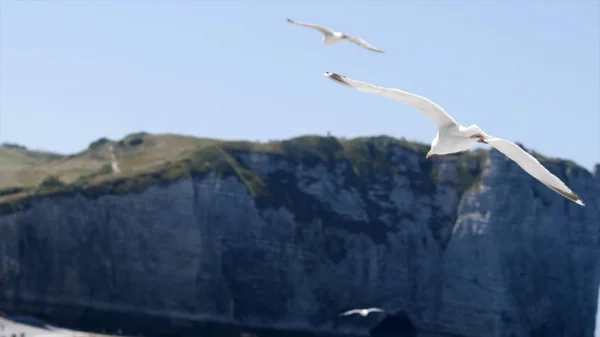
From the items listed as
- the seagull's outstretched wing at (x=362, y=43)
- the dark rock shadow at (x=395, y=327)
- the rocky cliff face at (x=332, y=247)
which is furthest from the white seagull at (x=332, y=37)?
the dark rock shadow at (x=395, y=327)

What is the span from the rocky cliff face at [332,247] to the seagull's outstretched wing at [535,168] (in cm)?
7294

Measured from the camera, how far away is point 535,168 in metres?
18.4

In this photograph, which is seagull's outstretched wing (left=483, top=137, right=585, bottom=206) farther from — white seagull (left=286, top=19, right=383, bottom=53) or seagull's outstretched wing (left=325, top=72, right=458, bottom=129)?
white seagull (left=286, top=19, right=383, bottom=53)

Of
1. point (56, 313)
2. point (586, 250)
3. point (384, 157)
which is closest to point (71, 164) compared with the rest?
point (56, 313)

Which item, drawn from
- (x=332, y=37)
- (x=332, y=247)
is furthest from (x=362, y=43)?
(x=332, y=247)

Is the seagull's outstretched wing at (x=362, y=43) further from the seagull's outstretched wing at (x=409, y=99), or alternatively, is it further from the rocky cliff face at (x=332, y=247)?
the rocky cliff face at (x=332, y=247)

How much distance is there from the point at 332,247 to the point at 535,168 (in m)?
82.6

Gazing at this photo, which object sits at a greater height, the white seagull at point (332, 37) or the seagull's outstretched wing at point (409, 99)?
the white seagull at point (332, 37)

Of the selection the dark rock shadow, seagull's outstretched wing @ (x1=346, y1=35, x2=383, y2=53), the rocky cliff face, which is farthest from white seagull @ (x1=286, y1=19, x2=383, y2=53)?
the dark rock shadow

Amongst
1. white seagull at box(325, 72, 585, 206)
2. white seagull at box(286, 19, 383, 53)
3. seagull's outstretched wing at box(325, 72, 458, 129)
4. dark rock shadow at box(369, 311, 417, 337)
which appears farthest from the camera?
dark rock shadow at box(369, 311, 417, 337)

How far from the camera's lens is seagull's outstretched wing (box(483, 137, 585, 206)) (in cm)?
1784

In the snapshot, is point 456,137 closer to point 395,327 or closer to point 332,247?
point 332,247

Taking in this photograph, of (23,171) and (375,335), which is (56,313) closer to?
(23,171)

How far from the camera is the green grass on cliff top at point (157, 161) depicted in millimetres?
91188
